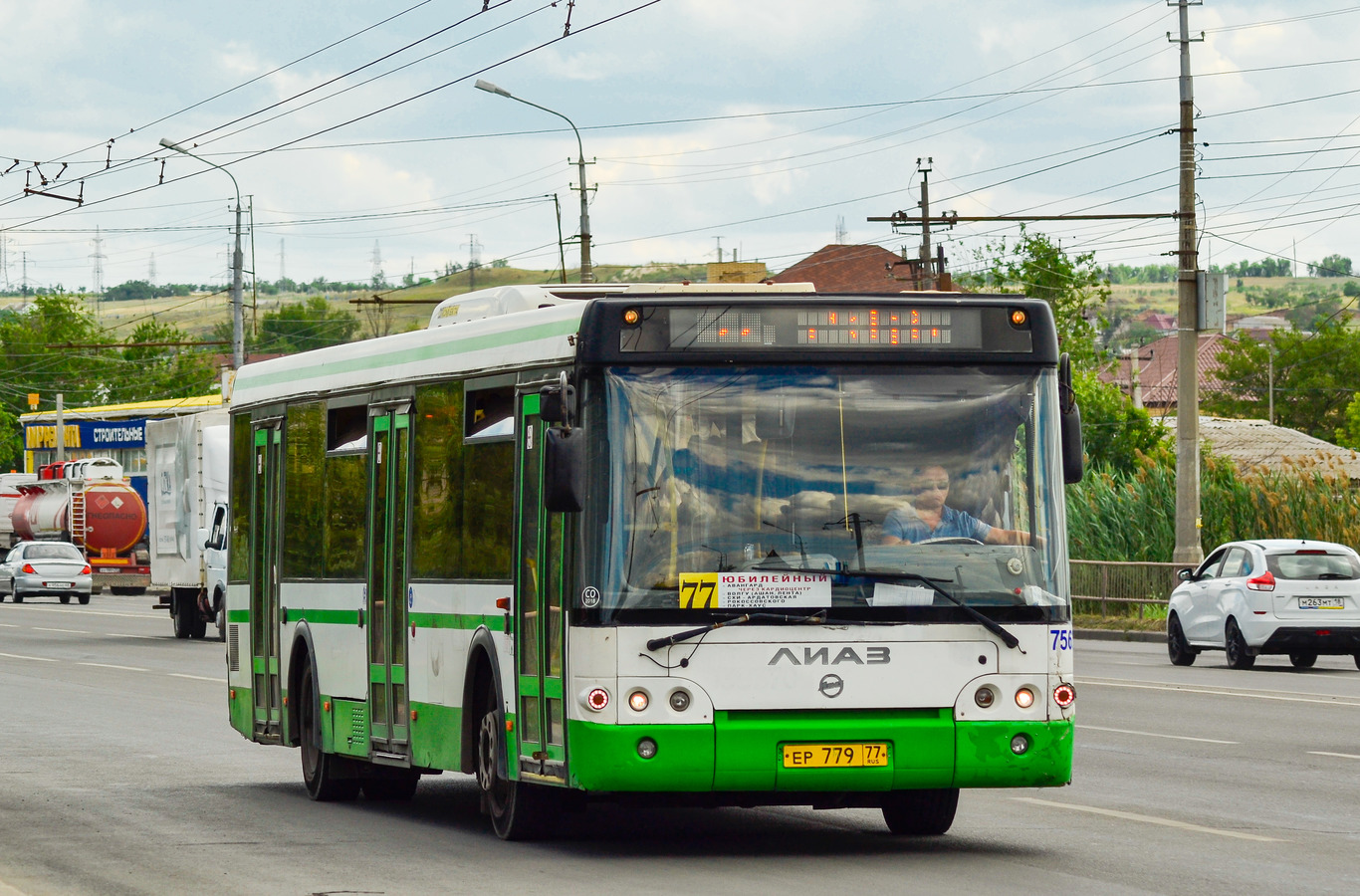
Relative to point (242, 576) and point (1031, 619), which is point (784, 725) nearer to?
point (1031, 619)

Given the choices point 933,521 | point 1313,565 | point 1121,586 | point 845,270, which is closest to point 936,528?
point 933,521

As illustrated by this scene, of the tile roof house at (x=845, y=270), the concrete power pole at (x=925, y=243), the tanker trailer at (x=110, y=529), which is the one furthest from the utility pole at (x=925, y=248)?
the tile roof house at (x=845, y=270)

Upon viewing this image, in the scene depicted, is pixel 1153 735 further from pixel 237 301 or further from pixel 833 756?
pixel 237 301

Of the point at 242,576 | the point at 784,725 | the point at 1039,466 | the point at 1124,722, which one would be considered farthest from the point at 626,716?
the point at 1124,722

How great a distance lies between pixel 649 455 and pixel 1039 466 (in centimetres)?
181

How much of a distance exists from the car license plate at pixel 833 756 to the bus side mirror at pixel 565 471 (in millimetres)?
1449

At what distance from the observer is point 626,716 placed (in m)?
10.2

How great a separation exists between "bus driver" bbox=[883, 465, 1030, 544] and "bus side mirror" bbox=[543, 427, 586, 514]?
140 centimetres

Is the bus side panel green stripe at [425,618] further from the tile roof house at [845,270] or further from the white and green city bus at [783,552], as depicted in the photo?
the tile roof house at [845,270]

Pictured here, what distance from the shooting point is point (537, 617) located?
10875 millimetres

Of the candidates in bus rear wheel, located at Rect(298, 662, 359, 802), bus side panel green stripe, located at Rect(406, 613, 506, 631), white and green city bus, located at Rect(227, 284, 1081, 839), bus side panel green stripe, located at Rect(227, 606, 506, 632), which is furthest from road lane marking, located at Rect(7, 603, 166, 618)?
white and green city bus, located at Rect(227, 284, 1081, 839)

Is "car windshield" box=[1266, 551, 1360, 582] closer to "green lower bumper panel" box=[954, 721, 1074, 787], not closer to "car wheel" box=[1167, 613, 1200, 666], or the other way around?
"car wheel" box=[1167, 613, 1200, 666]

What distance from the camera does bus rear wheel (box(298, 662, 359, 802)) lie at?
567 inches

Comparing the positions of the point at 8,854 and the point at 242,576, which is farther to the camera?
the point at 242,576
